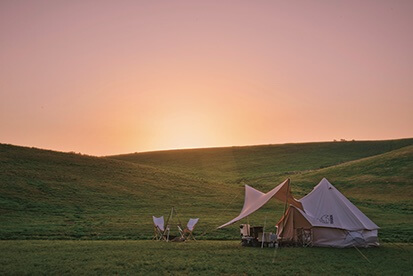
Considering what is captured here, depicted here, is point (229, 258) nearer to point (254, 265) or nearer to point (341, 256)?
point (254, 265)

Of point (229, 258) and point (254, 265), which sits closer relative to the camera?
point (254, 265)

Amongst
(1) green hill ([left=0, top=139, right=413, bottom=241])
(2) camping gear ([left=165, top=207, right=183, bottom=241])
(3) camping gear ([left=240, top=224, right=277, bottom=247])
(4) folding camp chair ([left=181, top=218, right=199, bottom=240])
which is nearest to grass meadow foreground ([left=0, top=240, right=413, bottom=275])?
(3) camping gear ([left=240, top=224, right=277, bottom=247])

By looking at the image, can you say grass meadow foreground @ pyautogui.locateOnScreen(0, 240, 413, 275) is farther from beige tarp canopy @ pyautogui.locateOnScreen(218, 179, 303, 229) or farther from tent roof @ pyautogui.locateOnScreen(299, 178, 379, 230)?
beige tarp canopy @ pyautogui.locateOnScreen(218, 179, 303, 229)

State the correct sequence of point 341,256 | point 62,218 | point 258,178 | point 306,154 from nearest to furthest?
point 341,256 → point 62,218 → point 258,178 → point 306,154

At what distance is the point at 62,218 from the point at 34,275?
1653 cm

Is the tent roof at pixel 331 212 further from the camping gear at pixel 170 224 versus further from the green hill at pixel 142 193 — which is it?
the camping gear at pixel 170 224

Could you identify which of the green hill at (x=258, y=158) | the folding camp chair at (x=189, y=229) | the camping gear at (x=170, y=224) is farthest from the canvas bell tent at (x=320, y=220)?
the green hill at (x=258, y=158)

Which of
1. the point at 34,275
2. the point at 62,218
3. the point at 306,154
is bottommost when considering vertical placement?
the point at 34,275

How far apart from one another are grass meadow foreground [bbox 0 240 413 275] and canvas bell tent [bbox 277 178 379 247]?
882mm

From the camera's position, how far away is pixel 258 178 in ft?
206

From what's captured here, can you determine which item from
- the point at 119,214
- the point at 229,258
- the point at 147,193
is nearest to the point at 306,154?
the point at 147,193

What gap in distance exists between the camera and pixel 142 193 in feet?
136

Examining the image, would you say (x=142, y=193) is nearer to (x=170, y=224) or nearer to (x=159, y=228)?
(x=170, y=224)

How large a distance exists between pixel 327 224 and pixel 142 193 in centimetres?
2195
